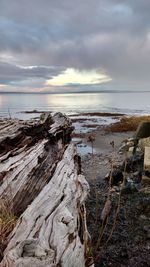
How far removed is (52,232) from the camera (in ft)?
9.87

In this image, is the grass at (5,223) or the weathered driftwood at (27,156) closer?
the grass at (5,223)

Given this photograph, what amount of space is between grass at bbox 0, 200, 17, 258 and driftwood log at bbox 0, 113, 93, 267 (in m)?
0.12

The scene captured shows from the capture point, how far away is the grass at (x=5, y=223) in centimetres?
295

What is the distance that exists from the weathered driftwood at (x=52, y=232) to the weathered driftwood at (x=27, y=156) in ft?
1.04

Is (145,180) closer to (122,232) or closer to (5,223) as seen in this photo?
(122,232)

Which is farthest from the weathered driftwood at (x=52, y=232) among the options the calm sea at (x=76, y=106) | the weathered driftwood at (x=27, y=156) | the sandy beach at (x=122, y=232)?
the calm sea at (x=76, y=106)

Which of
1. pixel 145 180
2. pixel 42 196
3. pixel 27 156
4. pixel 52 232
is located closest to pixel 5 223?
pixel 52 232

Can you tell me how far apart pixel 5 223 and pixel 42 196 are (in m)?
0.73

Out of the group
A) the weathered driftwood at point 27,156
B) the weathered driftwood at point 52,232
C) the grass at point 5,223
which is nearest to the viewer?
the weathered driftwood at point 52,232

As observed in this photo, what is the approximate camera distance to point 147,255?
5.07 m

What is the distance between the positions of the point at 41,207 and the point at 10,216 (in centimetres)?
33

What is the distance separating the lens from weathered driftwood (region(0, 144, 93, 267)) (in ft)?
7.97

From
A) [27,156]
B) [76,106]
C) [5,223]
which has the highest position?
[27,156]

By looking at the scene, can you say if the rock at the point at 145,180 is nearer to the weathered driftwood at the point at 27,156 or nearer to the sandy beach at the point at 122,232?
the sandy beach at the point at 122,232
